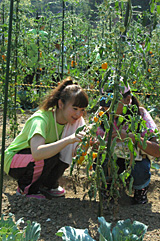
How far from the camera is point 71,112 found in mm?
2189

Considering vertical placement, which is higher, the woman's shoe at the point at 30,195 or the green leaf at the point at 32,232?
the green leaf at the point at 32,232

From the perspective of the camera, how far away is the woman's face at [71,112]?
219 centimetres

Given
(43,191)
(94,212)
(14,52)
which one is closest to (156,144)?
(94,212)

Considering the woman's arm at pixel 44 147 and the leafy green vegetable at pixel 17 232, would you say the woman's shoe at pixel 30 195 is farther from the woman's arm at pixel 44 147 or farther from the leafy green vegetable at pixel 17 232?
the leafy green vegetable at pixel 17 232

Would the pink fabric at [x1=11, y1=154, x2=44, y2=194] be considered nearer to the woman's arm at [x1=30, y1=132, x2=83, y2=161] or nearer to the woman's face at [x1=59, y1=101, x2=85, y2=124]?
the woman's arm at [x1=30, y1=132, x2=83, y2=161]

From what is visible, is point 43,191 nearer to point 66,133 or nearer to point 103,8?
point 66,133

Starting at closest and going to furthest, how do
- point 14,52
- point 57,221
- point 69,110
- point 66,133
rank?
point 57,221 → point 69,110 → point 66,133 → point 14,52

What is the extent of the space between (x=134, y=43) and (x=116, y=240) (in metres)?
0.98

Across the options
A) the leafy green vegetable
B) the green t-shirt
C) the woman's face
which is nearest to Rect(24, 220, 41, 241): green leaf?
the leafy green vegetable

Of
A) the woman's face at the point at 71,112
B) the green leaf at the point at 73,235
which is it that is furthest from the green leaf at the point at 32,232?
the woman's face at the point at 71,112

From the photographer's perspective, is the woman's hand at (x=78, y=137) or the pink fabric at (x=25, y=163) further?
the pink fabric at (x=25, y=163)

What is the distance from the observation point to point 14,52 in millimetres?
3195

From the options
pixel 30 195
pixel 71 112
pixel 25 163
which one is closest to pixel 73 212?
pixel 30 195

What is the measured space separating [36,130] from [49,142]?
316mm
